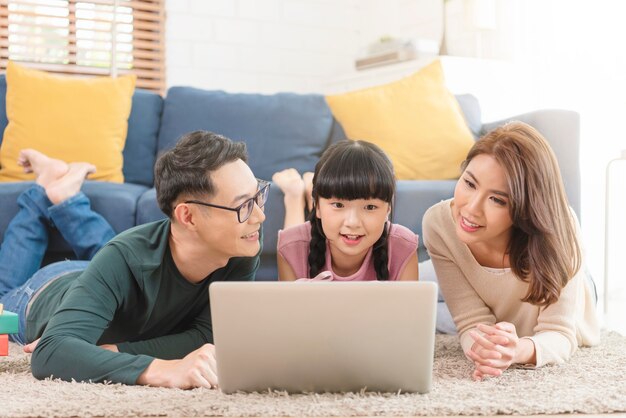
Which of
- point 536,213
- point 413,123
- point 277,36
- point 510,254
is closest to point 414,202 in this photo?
point 413,123

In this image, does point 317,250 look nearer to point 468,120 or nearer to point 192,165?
point 192,165

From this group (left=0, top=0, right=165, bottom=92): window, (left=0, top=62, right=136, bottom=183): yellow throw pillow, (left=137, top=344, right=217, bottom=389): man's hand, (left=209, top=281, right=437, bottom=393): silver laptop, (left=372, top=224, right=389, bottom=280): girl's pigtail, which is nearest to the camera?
(left=209, top=281, right=437, bottom=393): silver laptop

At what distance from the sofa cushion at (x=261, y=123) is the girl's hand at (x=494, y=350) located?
175cm

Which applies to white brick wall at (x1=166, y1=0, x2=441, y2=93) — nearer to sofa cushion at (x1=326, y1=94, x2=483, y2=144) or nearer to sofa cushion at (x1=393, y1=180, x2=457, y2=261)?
sofa cushion at (x1=326, y1=94, x2=483, y2=144)

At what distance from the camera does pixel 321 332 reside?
3.85 feet

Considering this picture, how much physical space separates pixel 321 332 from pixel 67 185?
164cm

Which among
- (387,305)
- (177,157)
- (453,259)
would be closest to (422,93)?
(453,259)

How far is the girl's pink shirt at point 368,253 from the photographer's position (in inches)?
75.9

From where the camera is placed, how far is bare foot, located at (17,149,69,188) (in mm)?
2609

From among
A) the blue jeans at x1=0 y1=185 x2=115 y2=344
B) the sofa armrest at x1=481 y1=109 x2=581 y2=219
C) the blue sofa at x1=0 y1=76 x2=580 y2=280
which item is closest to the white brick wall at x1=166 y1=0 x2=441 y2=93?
the blue sofa at x1=0 y1=76 x2=580 y2=280

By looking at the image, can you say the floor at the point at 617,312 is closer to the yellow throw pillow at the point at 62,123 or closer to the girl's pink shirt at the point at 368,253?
the girl's pink shirt at the point at 368,253

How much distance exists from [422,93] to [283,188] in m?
0.90

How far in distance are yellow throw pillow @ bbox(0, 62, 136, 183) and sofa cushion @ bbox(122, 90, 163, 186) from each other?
0.27 feet

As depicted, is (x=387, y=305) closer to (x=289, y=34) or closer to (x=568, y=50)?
(x=568, y=50)
